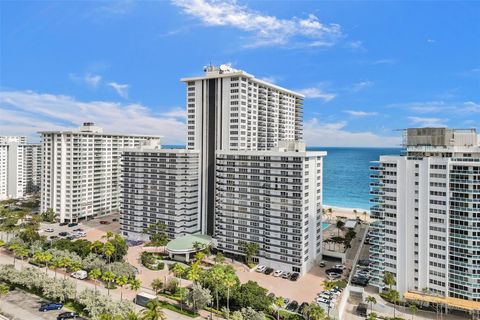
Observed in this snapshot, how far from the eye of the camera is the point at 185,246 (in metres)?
83.4

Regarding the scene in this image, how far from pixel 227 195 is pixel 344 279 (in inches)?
1294

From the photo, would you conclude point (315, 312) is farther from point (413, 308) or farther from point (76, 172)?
point (76, 172)

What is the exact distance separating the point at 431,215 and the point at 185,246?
53245mm

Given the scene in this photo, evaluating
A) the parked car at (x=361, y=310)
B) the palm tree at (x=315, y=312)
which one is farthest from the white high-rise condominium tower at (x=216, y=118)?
the parked car at (x=361, y=310)

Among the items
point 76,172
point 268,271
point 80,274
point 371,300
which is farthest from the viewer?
point 76,172

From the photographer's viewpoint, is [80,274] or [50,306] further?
[80,274]

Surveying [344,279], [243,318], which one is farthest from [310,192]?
[243,318]

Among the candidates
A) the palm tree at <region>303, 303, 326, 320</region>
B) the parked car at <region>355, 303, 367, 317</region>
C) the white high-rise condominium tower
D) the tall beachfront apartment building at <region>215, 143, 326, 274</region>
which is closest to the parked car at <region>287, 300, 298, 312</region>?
the palm tree at <region>303, 303, 326, 320</region>

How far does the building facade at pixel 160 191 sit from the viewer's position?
94688mm

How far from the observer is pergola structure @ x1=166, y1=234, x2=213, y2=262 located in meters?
82.2

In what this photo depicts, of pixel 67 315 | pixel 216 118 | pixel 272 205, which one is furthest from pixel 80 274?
pixel 216 118

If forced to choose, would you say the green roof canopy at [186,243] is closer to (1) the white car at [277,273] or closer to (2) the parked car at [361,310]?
(1) the white car at [277,273]

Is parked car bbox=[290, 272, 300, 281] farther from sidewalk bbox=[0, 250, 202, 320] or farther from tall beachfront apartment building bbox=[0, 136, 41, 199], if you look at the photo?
tall beachfront apartment building bbox=[0, 136, 41, 199]

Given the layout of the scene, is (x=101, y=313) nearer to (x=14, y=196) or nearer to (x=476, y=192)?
(x=476, y=192)
